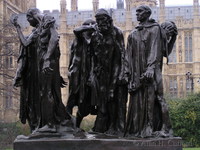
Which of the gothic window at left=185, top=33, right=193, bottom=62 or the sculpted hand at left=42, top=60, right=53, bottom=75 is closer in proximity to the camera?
the sculpted hand at left=42, top=60, right=53, bottom=75

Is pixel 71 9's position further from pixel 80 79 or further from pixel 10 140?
pixel 80 79

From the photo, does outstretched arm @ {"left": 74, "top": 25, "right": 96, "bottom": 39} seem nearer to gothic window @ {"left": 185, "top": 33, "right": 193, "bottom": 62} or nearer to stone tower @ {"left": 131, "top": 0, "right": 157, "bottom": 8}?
gothic window @ {"left": 185, "top": 33, "right": 193, "bottom": 62}

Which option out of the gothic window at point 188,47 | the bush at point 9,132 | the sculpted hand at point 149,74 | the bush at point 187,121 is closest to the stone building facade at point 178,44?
the gothic window at point 188,47

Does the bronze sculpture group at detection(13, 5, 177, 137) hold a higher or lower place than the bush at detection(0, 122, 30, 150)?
higher

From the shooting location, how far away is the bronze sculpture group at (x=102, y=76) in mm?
7711

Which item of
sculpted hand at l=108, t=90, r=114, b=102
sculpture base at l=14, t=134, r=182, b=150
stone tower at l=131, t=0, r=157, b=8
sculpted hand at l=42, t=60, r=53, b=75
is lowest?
sculpture base at l=14, t=134, r=182, b=150

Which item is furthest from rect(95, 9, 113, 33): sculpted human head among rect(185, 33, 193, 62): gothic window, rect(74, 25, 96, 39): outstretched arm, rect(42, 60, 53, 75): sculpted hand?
rect(185, 33, 193, 62): gothic window

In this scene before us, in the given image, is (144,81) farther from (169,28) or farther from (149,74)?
(169,28)

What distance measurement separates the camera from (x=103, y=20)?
8.09 meters

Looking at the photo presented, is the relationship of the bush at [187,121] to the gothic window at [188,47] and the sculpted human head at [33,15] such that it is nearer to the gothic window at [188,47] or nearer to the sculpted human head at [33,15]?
the sculpted human head at [33,15]

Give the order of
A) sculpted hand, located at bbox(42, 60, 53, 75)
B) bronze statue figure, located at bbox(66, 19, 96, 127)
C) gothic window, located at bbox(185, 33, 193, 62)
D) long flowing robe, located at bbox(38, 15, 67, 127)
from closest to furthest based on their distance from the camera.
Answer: sculpted hand, located at bbox(42, 60, 53, 75) < long flowing robe, located at bbox(38, 15, 67, 127) < bronze statue figure, located at bbox(66, 19, 96, 127) < gothic window, located at bbox(185, 33, 193, 62)

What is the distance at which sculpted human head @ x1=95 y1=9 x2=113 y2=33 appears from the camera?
26.4 ft

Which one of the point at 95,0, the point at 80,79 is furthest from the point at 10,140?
the point at 95,0

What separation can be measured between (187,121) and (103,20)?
62.9 feet
